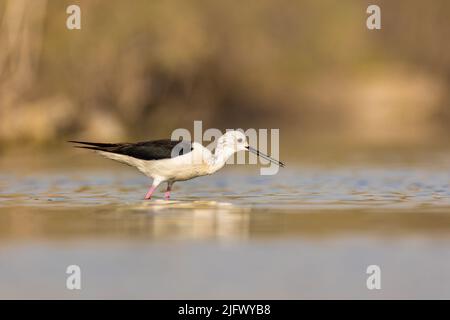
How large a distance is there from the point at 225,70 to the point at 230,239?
34.9 m

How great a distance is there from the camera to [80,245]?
10.9m

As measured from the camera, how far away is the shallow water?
9.05 metres

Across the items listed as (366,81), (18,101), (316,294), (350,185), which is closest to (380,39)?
(366,81)

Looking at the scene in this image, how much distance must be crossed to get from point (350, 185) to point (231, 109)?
28.5m

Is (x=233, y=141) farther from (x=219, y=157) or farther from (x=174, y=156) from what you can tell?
(x=174, y=156)

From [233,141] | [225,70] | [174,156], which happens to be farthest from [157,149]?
[225,70]

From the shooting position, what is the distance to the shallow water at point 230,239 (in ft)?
29.7

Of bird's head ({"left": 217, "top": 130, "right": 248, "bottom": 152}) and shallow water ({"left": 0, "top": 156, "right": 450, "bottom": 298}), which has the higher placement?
bird's head ({"left": 217, "top": 130, "right": 248, "bottom": 152})

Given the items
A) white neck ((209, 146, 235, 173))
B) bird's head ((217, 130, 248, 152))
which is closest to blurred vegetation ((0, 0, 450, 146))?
bird's head ((217, 130, 248, 152))

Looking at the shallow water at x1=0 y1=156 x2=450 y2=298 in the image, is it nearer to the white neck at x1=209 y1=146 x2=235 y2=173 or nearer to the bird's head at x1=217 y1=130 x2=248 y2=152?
the white neck at x1=209 y1=146 x2=235 y2=173

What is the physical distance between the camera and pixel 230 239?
11172 millimetres

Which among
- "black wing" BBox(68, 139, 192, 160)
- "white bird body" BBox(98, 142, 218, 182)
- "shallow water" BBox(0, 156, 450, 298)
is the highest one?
"black wing" BBox(68, 139, 192, 160)

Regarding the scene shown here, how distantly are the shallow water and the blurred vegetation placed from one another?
12723mm

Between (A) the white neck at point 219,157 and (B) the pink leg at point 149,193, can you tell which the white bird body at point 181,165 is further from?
(B) the pink leg at point 149,193
